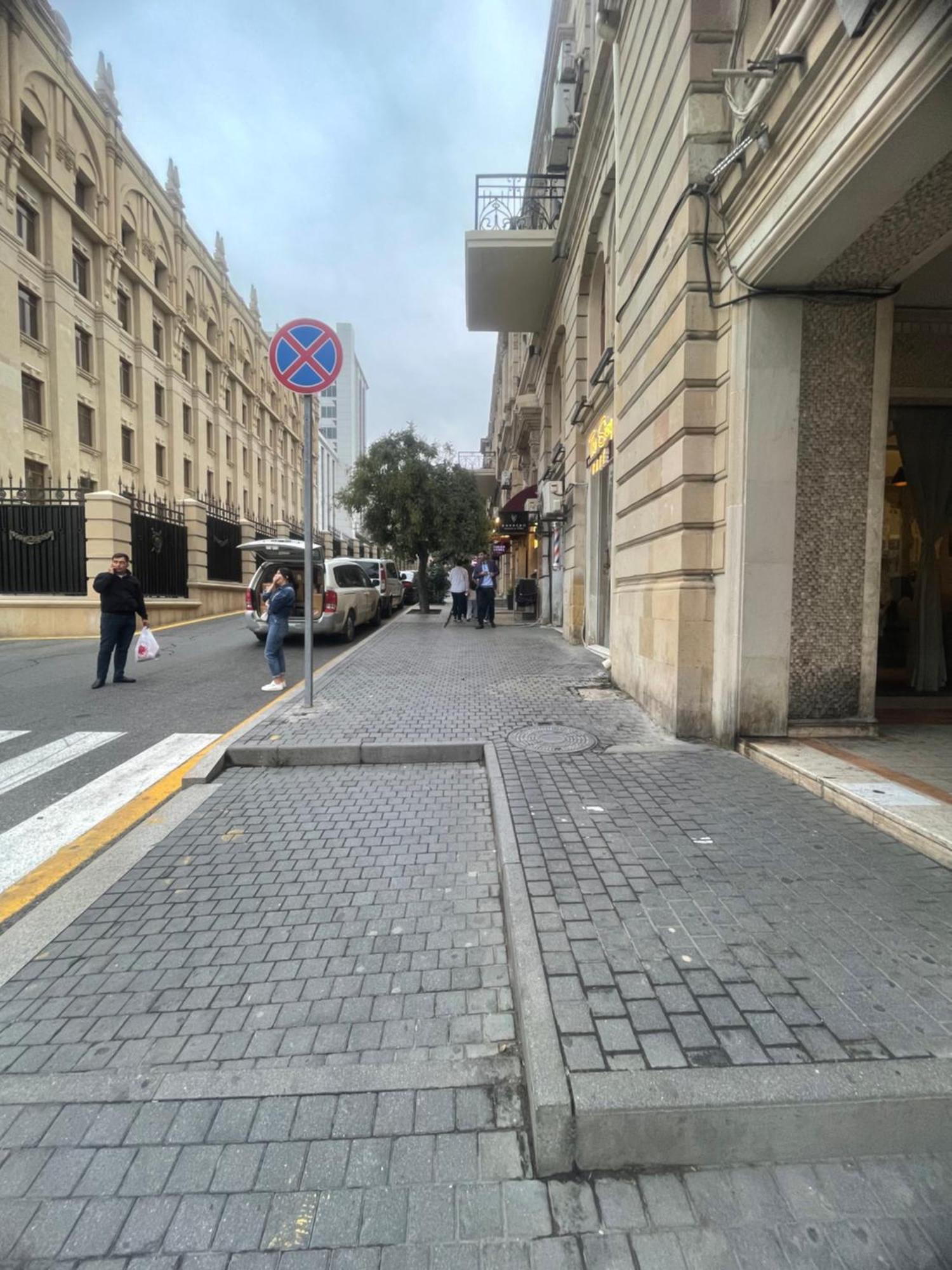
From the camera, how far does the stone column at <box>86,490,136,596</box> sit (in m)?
15.0

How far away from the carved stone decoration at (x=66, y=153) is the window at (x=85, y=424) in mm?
8841

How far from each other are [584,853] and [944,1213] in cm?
194

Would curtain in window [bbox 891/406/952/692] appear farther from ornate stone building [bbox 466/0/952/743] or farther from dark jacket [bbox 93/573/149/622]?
dark jacket [bbox 93/573/149/622]

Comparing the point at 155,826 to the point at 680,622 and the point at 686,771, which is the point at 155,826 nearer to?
the point at 686,771

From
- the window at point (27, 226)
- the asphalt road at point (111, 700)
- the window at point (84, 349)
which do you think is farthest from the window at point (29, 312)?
the asphalt road at point (111, 700)

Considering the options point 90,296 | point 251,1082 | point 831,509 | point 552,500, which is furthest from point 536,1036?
point 90,296

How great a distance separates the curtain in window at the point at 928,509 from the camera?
6.89 metres

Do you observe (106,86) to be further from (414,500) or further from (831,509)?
(831,509)

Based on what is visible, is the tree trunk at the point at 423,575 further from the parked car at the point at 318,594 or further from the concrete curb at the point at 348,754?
the concrete curb at the point at 348,754

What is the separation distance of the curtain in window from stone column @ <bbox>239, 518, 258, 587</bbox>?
21.4 m

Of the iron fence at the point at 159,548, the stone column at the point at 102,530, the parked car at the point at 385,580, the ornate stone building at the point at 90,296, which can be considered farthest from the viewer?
the ornate stone building at the point at 90,296

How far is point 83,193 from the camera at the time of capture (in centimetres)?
2703

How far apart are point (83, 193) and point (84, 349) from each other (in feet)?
21.0

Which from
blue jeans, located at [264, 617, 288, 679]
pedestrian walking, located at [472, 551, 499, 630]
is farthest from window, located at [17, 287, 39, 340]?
blue jeans, located at [264, 617, 288, 679]
